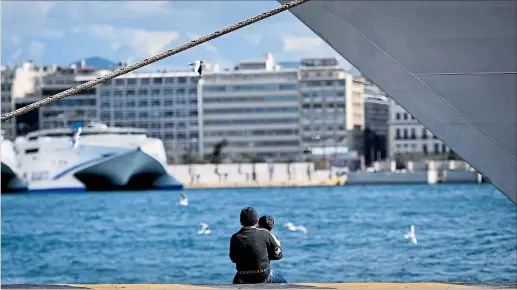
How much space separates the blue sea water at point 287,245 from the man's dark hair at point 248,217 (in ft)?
41.8

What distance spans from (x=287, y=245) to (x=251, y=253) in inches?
980

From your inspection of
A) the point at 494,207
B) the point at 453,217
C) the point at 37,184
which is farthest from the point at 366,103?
the point at 453,217

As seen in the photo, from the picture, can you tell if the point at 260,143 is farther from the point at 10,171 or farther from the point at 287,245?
the point at 287,245

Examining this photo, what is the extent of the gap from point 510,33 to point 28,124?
459 feet

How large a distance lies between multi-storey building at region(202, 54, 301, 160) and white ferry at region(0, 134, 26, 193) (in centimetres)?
3509

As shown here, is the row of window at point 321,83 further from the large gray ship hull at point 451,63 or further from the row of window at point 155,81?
the large gray ship hull at point 451,63

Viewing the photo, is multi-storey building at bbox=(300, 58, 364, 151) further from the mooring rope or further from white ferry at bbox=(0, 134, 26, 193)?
the mooring rope

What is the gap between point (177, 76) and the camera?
14150 centimetres

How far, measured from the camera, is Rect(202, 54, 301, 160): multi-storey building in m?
134

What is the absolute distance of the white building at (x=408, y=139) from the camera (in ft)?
433

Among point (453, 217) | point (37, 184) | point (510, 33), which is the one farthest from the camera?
point (37, 184)

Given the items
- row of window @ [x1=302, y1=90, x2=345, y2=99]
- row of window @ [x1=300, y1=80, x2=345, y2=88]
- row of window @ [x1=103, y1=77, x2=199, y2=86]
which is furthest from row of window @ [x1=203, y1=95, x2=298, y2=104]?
row of window @ [x1=103, y1=77, x2=199, y2=86]

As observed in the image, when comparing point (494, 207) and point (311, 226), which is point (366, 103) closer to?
point (494, 207)

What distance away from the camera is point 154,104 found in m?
142
